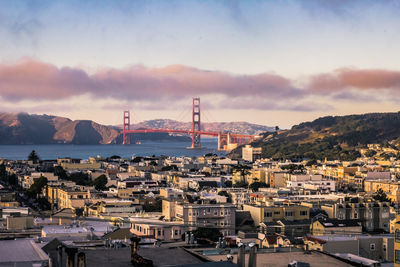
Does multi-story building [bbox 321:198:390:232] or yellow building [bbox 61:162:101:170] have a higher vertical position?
yellow building [bbox 61:162:101:170]

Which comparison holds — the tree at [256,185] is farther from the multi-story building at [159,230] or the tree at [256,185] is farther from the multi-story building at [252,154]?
the multi-story building at [252,154]

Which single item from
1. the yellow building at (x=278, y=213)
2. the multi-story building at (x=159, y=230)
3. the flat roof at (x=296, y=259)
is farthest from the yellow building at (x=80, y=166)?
the flat roof at (x=296, y=259)

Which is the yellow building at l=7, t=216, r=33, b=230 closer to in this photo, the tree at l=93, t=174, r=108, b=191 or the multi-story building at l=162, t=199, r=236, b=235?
Result: the multi-story building at l=162, t=199, r=236, b=235

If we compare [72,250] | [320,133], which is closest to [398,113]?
[320,133]

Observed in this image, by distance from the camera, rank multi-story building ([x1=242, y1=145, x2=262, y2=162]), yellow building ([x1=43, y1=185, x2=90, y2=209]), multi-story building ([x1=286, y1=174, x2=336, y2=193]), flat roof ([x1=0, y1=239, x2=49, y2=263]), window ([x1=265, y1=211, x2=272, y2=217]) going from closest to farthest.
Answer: flat roof ([x1=0, y1=239, x2=49, y2=263])
window ([x1=265, y1=211, x2=272, y2=217])
yellow building ([x1=43, y1=185, x2=90, y2=209])
multi-story building ([x1=286, y1=174, x2=336, y2=193])
multi-story building ([x1=242, y1=145, x2=262, y2=162])

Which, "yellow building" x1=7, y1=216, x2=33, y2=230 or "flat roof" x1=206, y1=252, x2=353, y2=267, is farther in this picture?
"yellow building" x1=7, y1=216, x2=33, y2=230

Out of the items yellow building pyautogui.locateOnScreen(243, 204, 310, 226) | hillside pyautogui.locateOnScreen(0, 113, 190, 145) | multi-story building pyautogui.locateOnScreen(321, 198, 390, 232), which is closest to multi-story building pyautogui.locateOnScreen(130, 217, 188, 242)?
yellow building pyautogui.locateOnScreen(243, 204, 310, 226)

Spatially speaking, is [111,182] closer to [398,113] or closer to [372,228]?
[372,228]
